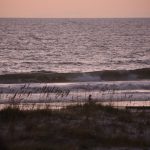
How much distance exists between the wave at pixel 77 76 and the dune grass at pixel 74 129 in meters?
17.2

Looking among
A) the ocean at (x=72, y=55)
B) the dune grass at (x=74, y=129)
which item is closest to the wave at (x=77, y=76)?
the ocean at (x=72, y=55)

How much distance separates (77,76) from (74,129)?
853 inches

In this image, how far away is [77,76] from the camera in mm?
32312

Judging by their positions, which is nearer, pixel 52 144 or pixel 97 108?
pixel 52 144

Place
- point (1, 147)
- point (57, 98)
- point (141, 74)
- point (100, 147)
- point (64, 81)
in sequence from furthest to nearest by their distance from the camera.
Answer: point (141, 74) < point (64, 81) < point (57, 98) < point (100, 147) < point (1, 147)

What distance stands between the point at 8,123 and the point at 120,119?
293 centimetres

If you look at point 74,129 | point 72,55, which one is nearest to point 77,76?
point 74,129

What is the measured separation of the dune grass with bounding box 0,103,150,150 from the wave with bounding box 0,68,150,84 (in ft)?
56.3

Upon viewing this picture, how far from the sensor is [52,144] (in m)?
9.45

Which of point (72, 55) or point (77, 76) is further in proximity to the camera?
point (72, 55)

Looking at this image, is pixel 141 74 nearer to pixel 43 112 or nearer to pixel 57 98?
pixel 57 98

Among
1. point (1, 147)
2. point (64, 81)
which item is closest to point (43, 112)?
point (1, 147)

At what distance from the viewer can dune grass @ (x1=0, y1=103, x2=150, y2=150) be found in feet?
31.2

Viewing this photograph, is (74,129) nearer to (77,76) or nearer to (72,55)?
(77,76)
